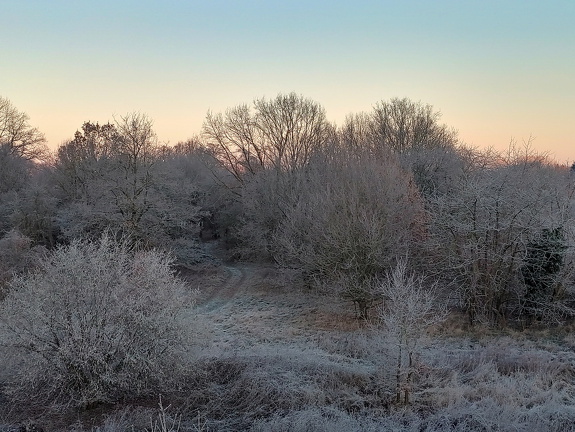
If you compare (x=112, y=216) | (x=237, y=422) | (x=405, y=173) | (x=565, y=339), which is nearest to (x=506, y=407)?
(x=237, y=422)

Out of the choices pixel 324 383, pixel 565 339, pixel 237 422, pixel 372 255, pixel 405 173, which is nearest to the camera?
pixel 237 422

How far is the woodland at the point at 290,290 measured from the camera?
1001 cm

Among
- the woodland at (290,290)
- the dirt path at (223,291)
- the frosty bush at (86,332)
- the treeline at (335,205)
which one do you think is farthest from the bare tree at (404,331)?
the dirt path at (223,291)

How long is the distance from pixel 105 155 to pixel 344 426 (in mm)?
28674

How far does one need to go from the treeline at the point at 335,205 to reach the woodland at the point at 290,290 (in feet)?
0.38

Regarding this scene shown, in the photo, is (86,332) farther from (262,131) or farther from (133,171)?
(262,131)

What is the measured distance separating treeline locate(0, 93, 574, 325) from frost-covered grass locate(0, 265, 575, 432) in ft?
10.8

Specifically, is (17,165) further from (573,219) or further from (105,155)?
(573,219)

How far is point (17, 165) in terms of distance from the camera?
37.7m

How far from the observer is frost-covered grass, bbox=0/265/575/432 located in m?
9.61

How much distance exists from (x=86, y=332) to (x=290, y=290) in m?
18.2

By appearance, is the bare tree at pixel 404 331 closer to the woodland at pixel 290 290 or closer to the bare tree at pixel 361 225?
the woodland at pixel 290 290

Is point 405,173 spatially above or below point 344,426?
above

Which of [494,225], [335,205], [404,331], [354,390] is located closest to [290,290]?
[335,205]
